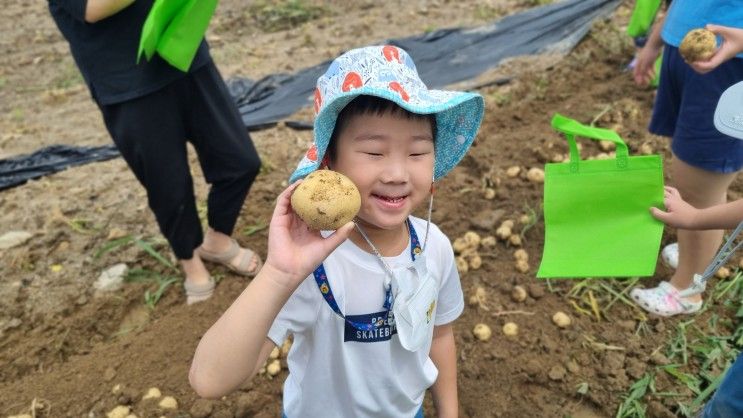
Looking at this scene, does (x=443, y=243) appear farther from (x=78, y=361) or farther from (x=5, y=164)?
(x=5, y=164)

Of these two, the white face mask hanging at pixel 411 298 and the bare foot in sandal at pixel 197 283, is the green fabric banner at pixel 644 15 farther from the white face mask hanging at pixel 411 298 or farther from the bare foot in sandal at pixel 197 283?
the bare foot in sandal at pixel 197 283

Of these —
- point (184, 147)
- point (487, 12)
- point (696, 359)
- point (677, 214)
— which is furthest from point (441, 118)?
point (487, 12)

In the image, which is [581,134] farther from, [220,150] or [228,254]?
[228,254]

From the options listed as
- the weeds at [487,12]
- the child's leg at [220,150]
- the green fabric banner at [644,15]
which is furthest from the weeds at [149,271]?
the weeds at [487,12]

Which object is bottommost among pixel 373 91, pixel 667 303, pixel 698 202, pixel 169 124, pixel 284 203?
pixel 667 303

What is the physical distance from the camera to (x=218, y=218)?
250cm

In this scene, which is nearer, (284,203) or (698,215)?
(284,203)

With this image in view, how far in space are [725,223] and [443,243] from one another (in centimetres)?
74

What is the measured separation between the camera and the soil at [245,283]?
6.69 feet

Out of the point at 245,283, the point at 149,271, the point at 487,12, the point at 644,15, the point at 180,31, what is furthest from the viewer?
the point at 487,12

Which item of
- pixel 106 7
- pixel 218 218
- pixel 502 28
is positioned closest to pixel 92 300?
pixel 218 218

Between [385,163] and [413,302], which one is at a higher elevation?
[385,163]

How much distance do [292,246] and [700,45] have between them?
4.44ft

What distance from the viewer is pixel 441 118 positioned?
1199 millimetres
